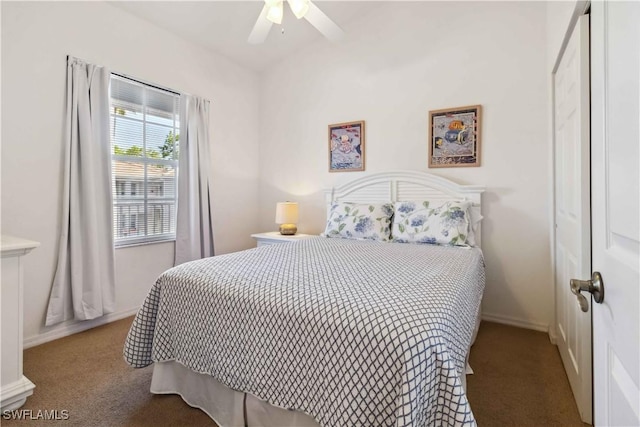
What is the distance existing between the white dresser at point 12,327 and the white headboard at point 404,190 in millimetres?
2505

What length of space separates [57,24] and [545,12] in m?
3.66

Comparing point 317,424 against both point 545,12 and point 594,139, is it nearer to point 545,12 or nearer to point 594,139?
point 594,139

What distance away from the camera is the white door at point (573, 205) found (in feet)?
5.00

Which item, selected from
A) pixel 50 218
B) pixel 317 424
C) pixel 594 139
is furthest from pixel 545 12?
pixel 50 218

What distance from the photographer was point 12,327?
1591 mm

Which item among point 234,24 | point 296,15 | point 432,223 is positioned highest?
point 234,24

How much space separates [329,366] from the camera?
1109 millimetres

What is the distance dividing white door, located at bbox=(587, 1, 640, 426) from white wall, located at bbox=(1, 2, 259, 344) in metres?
3.03

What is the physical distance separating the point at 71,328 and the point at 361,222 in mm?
2470

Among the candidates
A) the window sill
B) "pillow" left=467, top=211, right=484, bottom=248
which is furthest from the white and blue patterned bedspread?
the window sill

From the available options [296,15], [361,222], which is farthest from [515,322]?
[296,15]

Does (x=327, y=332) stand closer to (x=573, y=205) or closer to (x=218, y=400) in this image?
(x=218, y=400)

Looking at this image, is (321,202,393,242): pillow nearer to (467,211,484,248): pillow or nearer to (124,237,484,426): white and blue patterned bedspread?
(467,211,484,248): pillow

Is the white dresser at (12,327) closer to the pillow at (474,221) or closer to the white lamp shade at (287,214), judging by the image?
the white lamp shade at (287,214)
